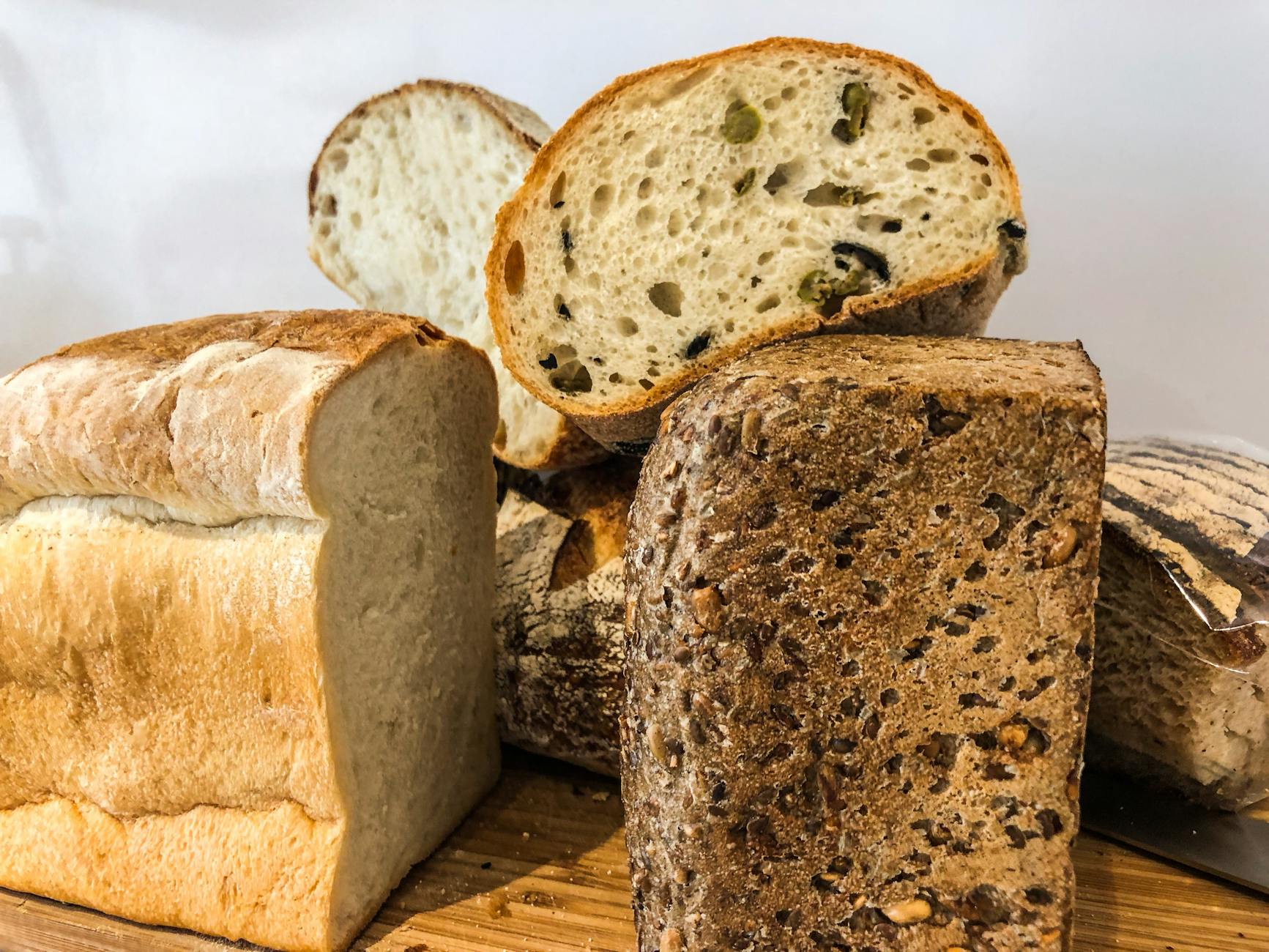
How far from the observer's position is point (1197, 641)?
A: 4.41 feet

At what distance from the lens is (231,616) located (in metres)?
1.35

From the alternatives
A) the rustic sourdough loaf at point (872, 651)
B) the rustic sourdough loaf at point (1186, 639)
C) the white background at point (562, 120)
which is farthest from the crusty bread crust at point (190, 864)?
the white background at point (562, 120)

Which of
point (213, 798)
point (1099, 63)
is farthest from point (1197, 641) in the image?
point (213, 798)

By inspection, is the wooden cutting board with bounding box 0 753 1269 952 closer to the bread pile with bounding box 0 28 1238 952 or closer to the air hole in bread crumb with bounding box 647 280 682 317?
the bread pile with bounding box 0 28 1238 952

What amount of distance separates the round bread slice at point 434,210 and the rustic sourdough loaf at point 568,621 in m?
0.10

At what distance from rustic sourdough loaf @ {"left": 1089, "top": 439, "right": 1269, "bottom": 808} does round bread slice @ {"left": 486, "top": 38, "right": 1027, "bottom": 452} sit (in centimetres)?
44

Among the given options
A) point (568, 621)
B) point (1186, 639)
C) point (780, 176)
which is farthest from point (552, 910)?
point (780, 176)

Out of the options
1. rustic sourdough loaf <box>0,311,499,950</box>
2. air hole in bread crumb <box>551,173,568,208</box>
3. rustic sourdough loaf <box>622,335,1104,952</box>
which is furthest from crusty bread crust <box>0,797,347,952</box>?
air hole in bread crumb <box>551,173,568,208</box>

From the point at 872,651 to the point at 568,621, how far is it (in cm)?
75

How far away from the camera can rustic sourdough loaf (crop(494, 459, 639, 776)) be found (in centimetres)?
162

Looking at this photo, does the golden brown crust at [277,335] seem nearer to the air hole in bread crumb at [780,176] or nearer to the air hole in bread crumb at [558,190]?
the air hole in bread crumb at [558,190]

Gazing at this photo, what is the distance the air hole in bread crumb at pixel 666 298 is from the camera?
1399 millimetres

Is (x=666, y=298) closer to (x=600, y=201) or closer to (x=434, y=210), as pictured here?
(x=600, y=201)

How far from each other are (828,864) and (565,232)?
0.94 meters
